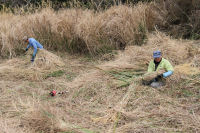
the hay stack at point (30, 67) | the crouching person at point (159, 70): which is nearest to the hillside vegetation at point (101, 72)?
the hay stack at point (30, 67)

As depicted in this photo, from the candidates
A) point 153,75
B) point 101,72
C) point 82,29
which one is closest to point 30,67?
point 82,29

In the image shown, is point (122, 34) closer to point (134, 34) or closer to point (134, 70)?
point (134, 34)

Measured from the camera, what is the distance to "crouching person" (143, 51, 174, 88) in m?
3.51

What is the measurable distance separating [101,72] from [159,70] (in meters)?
1.31

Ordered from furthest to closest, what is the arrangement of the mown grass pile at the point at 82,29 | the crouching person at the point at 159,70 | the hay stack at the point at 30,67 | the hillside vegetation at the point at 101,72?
the mown grass pile at the point at 82,29 → the hay stack at the point at 30,67 → the crouching person at the point at 159,70 → the hillside vegetation at the point at 101,72

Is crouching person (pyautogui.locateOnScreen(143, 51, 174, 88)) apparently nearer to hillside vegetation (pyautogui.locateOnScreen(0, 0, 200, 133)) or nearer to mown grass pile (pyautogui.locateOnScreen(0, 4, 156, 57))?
hillside vegetation (pyautogui.locateOnScreen(0, 0, 200, 133))

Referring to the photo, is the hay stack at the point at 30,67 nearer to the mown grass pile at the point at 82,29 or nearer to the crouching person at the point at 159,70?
the mown grass pile at the point at 82,29

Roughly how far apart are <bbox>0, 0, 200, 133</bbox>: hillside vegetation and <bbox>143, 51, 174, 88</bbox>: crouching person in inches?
5.0

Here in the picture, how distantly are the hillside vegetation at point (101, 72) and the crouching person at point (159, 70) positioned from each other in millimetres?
128

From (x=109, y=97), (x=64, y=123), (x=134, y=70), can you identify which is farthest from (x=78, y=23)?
(x=64, y=123)

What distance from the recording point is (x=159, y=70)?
11.7 ft

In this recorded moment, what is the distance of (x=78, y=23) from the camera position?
631cm

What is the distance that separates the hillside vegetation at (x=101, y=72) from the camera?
2.92 metres

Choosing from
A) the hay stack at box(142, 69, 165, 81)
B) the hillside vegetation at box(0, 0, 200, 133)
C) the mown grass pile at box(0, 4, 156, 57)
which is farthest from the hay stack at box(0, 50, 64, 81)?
the hay stack at box(142, 69, 165, 81)
